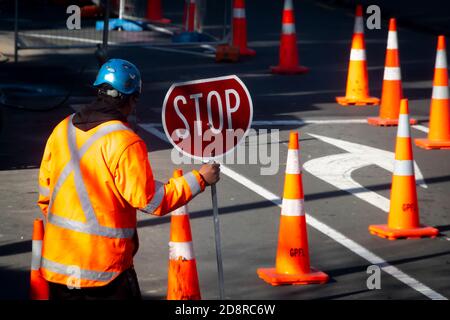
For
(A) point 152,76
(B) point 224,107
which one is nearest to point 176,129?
(B) point 224,107

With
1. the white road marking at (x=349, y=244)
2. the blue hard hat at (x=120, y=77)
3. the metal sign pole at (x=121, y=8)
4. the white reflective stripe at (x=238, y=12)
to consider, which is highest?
the blue hard hat at (x=120, y=77)

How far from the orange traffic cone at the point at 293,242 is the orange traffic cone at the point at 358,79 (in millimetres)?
6837

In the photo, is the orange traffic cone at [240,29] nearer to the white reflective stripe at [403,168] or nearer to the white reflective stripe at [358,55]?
the white reflective stripe at [358,55]

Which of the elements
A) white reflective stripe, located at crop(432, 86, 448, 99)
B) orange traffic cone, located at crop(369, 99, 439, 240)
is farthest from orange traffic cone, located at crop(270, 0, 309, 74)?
orange traffic cone, located at crop(369, 99, 439, 240)

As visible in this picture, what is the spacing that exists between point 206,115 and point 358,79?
8190 millimetres

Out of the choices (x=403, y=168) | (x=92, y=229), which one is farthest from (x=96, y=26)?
(x=92, y=229)

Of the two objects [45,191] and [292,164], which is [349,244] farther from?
[45,191]

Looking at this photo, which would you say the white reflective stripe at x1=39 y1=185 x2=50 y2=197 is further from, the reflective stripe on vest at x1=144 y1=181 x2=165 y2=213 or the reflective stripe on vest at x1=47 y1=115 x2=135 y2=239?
the reflective stripe on vest at x1=144 y1=181 x2=165 y2=213

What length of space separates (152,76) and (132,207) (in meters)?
11.0

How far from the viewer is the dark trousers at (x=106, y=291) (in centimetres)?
600

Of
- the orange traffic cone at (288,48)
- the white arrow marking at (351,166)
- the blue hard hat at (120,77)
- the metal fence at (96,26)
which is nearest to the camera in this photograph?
the blue hard hat at (120,77)

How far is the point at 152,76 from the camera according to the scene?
16.9 m

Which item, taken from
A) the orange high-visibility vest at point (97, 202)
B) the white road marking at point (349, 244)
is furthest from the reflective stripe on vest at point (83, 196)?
the white road marking at point (349, 244)
